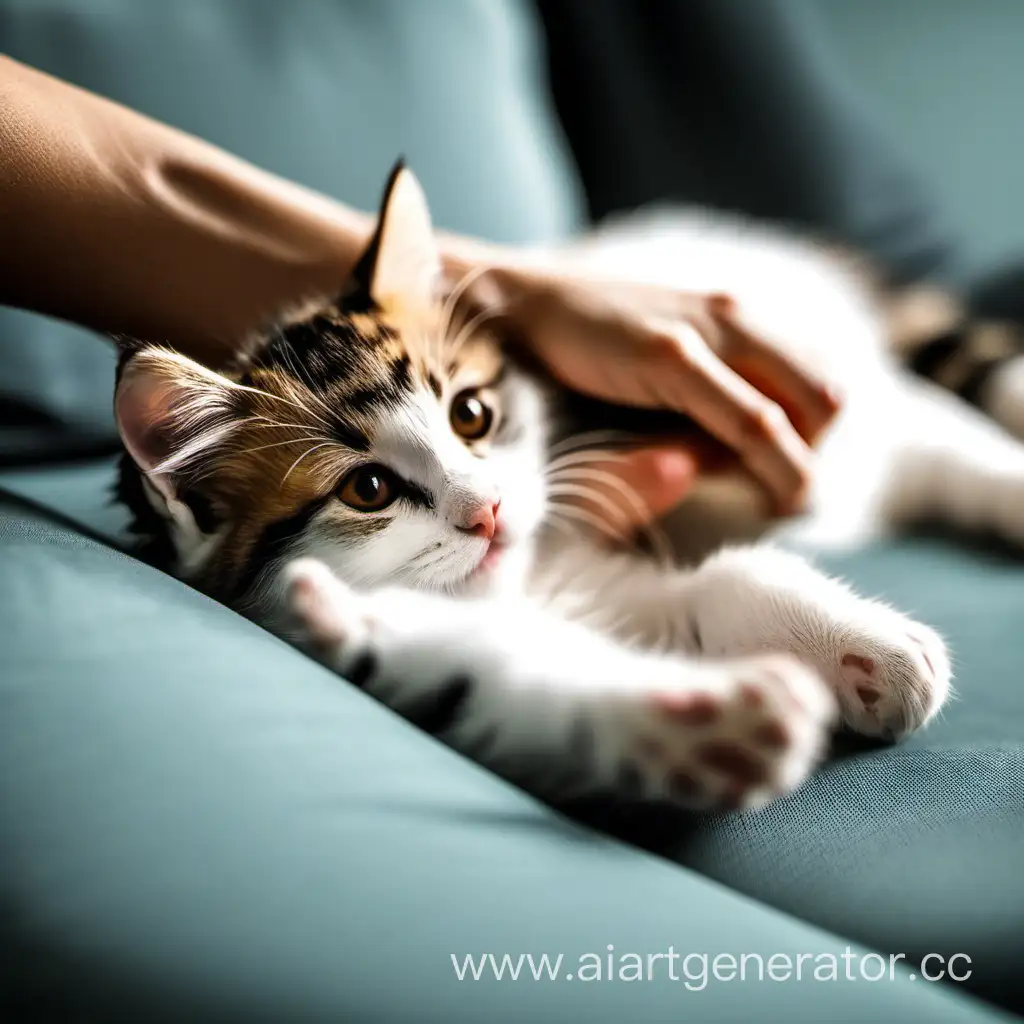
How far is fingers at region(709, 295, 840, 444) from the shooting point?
80 cm

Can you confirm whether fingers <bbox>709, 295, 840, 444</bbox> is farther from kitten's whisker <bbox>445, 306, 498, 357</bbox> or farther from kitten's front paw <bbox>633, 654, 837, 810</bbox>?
kitten's front paw <bbox>633, 654, 837, 810</bbox>

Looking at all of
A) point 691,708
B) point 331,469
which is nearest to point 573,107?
point 331,469

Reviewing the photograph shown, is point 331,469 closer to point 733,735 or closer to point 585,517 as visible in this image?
point 585,517

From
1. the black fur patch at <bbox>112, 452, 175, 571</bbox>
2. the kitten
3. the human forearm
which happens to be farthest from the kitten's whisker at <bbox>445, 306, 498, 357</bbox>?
the black fur patch at <bbox>112, 452, 175, 571</bbox>

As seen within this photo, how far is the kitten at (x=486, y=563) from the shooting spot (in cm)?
44

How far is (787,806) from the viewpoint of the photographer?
20.2 inches

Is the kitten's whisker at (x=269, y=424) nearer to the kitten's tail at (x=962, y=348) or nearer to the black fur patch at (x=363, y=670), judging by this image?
the black fur patch at (x=363, y=670)

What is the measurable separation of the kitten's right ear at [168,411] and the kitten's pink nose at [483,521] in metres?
0.19

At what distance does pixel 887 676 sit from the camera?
0.55 metres

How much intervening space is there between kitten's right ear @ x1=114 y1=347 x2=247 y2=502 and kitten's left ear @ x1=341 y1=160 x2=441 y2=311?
0.16 m

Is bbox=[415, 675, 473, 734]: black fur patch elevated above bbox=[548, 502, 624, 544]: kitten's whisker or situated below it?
above

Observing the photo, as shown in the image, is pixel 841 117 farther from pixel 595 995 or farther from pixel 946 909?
pixel 595 995

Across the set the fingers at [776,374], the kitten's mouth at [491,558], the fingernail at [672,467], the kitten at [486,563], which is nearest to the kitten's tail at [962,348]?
the kitten at [486,563]

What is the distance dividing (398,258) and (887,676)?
0.52 m
